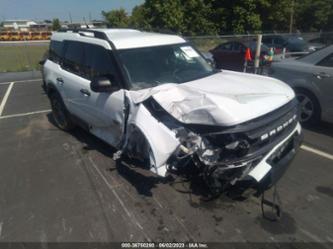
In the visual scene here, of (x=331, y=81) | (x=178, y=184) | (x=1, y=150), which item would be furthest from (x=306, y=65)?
(x=1, y=150)

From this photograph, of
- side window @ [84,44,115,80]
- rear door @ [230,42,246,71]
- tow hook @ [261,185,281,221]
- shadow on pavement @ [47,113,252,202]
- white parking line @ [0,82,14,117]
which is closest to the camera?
tow hook @ [261,185,281,221]

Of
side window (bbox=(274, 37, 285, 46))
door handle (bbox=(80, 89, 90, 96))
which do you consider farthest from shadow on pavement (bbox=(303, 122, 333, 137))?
side window (bbox=(274, 37, 285, 46))

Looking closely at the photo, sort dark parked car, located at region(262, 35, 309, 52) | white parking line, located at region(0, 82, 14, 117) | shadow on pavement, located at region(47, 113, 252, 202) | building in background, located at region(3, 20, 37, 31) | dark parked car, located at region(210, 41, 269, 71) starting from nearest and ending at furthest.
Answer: shadow on pavement, located at region(47, 113, 252, 202)
white parking line, located at region(0, 82, 14, 117)
dark parked car, located at region(210, 41, 269, 71)
dark parked car, located at region(262, 35, 309, 52)
building in background, located at region(3, 20, 37, 31)

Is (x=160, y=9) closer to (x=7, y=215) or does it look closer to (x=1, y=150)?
(x=1, y=150)

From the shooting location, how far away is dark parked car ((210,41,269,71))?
12.1 metres

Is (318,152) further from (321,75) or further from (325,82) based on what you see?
(321,75)

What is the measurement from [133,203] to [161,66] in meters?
1.90

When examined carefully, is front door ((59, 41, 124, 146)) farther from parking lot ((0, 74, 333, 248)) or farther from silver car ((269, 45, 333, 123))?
silver car ((269, 45, 333, 123))

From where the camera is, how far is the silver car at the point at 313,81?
485 cm

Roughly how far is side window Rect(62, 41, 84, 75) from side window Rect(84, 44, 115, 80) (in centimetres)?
19

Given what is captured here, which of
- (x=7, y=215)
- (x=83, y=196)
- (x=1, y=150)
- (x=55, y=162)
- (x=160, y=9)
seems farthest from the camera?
(x=160, y=9)

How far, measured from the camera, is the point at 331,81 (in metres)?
4.74

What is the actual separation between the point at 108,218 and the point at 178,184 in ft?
3.30

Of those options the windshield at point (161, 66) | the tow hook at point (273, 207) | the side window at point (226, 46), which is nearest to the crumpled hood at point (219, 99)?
the windshield at point (161, 66)
